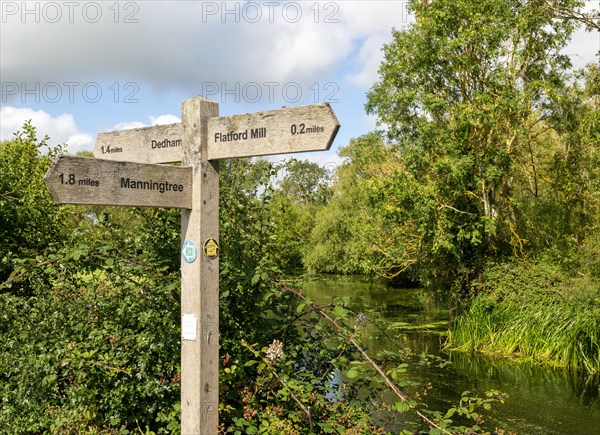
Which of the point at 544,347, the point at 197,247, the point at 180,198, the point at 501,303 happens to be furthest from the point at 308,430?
the point at 501,303

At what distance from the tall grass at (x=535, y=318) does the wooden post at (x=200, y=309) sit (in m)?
9.59

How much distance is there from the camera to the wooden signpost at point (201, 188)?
136 inches

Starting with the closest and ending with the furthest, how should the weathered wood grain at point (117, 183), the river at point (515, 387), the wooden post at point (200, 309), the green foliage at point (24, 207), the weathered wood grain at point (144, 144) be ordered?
the weathered wood grain at point (117, 183), the wooden post at point (200, 309), the weathered wood grain at point (144, 144), the green foliage at point (24, 207), the river at point (515, 387)

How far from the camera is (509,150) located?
598 inches

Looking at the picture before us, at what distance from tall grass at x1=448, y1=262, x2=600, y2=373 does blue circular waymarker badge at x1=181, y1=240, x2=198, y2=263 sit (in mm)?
9766

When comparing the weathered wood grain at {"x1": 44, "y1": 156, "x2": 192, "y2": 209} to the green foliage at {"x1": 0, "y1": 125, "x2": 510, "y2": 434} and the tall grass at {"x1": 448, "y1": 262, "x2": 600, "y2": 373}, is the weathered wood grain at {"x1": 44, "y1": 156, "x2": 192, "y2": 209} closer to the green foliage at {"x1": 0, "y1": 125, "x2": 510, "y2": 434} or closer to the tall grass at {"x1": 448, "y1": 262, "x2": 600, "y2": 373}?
the green foliage at {"x1": 0, "y1": 125, "x2": 510, "y2": 434}

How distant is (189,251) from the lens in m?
3.67

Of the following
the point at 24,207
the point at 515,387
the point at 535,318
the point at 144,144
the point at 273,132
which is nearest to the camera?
the point at 273,132

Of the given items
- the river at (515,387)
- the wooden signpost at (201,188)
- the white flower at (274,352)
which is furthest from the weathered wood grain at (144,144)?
the river at (515,387)

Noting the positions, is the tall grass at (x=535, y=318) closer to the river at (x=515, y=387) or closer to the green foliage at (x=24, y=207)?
the river at (x=515, y=387)

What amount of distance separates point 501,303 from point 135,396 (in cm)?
1093

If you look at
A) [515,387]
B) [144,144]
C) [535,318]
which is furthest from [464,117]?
[144,144]

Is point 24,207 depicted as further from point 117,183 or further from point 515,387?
point 515,387

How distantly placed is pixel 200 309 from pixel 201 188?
0.72m
